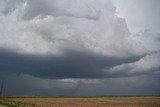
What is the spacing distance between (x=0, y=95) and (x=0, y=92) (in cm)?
570

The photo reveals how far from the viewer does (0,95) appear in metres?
145

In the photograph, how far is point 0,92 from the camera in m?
140
